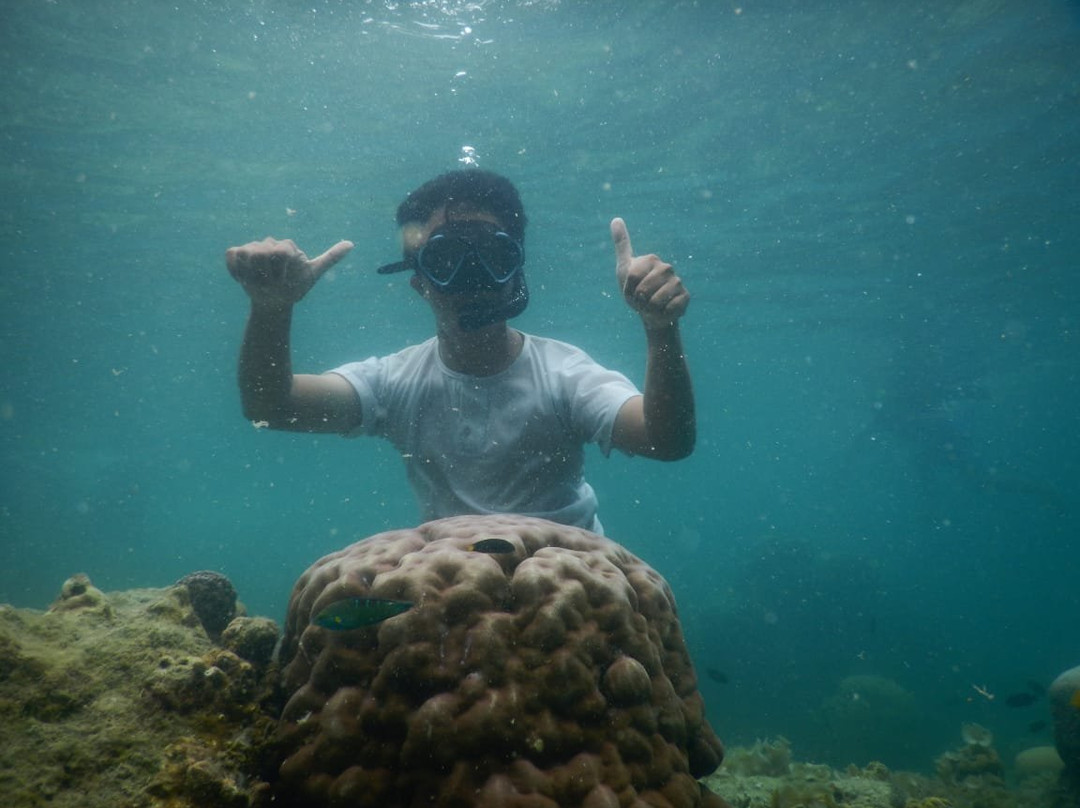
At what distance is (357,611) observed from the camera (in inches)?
96.1

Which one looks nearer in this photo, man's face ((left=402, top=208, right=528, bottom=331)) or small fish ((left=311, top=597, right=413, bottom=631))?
small fish ((left=311, top=597, right=413, bottom=631))

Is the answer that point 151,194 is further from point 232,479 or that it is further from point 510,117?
point 232,479

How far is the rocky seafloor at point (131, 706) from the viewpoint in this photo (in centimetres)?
198

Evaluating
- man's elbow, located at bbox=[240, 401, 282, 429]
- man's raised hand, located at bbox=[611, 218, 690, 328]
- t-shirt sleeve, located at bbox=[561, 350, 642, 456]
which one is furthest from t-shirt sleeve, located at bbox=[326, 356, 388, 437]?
man's raised hand, located at bbox=[611, 218, 690, 328]

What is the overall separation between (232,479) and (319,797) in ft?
367

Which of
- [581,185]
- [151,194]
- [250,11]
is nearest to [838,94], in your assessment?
[581,185]

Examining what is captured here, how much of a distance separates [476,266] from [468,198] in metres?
0.83

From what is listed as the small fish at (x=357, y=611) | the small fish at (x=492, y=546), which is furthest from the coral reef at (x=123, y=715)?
the small fish at (x=492, y=546)

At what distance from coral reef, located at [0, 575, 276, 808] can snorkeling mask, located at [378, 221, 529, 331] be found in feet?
9.45

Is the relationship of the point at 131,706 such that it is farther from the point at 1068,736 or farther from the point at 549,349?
the point at 1068,736

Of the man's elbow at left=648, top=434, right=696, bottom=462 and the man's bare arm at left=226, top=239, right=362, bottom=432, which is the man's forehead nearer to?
the man's bare arm at left=226, top=239, right=362, bottom=432

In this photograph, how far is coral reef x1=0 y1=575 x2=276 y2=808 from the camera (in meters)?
1.97

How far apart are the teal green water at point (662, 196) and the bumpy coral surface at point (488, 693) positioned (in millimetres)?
8310

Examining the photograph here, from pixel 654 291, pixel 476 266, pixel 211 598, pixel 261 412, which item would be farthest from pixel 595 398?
pixel 211 598
